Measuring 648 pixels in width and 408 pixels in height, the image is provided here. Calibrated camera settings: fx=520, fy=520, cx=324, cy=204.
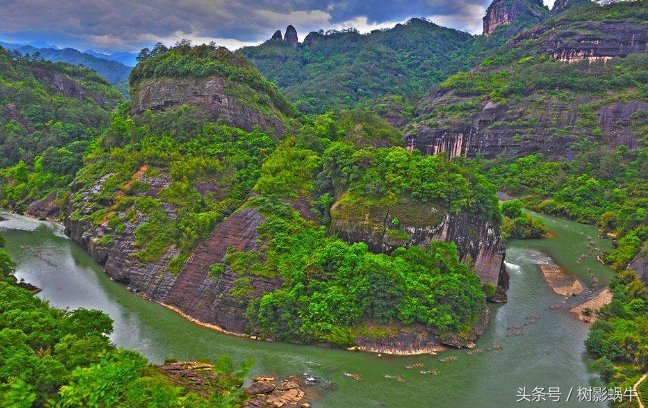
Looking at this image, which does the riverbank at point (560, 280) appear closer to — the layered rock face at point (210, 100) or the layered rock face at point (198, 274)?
the layered rock face at point (198, 274)

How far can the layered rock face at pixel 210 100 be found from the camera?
60938mm

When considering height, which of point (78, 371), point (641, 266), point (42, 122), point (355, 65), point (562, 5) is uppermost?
point (562, 5)

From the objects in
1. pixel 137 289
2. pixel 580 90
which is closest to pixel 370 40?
pixel 580 90

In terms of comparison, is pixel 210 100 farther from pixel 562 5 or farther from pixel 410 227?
pixel 562 5

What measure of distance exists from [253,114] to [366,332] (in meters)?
35.5

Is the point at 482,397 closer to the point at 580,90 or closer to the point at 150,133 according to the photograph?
the point at 150,133

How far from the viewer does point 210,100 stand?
61.6 meters

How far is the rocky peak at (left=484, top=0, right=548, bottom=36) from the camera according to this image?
182 m

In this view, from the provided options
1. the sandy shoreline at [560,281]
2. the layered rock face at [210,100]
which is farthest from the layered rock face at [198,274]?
the sandy shoreline at [560,281]

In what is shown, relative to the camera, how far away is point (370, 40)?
19700 cm

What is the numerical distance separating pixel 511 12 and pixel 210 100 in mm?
157712

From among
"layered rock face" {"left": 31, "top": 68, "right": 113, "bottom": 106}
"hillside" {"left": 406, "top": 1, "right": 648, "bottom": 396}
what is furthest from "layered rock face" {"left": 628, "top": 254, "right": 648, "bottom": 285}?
"layered rock face" {"left": 31, "top": 68, "right": 113, "bottom": 106}

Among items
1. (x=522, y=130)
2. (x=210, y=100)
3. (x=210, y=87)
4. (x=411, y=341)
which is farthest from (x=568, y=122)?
(x=411, y=341)

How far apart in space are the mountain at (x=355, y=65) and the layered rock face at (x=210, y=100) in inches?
2683
